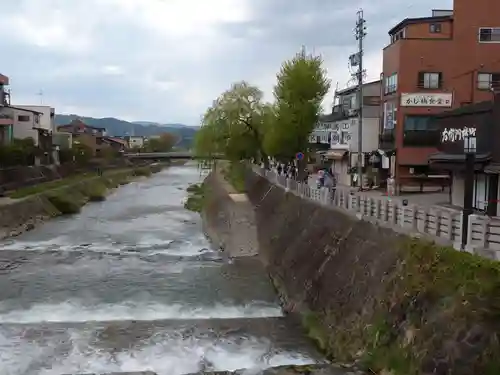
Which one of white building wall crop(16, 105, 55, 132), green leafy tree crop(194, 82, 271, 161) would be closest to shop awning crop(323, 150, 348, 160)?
green leafy tree crop(194, 82, 271, 161)

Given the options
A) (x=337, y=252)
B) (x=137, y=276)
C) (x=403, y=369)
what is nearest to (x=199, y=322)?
(x=337, y=252)

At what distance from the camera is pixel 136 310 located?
56.3 ft

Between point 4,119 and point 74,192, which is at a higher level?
point 4,119

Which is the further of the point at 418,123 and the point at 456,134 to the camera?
the point at 418,123

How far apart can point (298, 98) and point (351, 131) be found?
5023 millimetres

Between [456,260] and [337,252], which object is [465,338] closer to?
[456,260]

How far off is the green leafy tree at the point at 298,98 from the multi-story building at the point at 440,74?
6.98 metres

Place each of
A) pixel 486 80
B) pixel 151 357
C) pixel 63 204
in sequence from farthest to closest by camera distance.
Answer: pixel 63 204
pixel 486 80
pixel 151 357

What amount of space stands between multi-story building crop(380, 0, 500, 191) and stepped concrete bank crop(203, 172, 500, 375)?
8.88 metres

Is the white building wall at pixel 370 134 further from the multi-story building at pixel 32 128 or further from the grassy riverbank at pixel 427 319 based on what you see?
the multi-story building at pixel 32 128

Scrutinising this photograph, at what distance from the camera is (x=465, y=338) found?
28.9 ft

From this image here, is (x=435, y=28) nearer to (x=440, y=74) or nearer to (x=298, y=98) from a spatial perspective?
(x=440, y=74)

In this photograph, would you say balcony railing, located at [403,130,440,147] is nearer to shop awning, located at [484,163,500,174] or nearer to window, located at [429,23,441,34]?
window, located at [429,23,441,34]

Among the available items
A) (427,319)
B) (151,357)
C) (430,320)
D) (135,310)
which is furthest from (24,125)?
(430,320)
